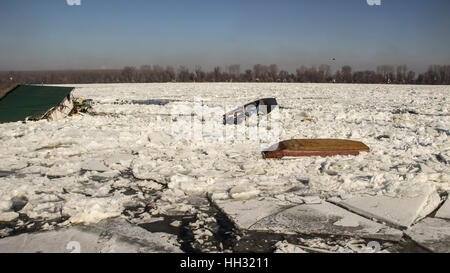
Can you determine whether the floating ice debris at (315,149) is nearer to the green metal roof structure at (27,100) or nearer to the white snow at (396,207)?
the white snow at (396,207)

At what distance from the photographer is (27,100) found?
895 centimetres

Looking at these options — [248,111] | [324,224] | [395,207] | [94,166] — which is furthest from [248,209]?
[248,111]

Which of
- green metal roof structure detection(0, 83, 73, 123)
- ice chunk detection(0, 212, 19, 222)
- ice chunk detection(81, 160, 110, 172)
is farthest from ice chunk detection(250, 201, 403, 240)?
green metal roof structure detection(0, 83, 73, 123)

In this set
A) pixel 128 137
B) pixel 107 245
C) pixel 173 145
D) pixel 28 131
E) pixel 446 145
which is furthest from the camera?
pixel 28 131

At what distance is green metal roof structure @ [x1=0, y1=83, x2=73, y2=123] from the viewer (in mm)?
8055

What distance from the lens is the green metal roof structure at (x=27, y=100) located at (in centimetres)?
805

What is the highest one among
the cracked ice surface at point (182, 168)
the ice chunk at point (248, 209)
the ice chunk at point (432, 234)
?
the cracked ice surface at point (182, 168)

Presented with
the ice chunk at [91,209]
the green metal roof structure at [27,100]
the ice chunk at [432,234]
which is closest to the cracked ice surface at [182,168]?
the ice chunk at [91,209]

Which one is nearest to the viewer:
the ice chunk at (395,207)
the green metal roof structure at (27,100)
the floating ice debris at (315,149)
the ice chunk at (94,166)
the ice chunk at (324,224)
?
the ice chunk at (324,224)

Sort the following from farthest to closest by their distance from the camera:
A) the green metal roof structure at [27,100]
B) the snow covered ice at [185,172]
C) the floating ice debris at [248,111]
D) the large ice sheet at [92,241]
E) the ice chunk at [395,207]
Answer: the floating ice debris at [248,111], the green metal roof structure at [27,100], the snow covered ice at [185,172], the ice chunk at [395,207], the large ice sheet at [92,241]

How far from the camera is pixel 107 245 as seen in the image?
93.2 inches
